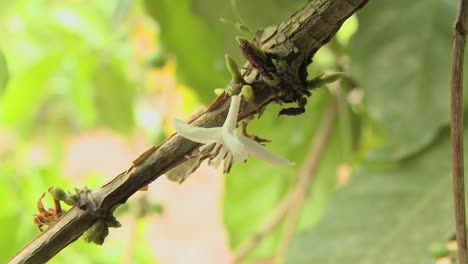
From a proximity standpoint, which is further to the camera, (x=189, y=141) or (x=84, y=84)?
(x=84, y=84)

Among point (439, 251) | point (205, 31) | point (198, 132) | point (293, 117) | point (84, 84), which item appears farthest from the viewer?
point (84, 84)

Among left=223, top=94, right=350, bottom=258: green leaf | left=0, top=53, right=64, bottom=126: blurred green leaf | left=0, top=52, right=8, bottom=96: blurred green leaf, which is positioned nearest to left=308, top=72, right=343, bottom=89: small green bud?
left=0, top=52, right=8, bottom=96: blurred green leaf

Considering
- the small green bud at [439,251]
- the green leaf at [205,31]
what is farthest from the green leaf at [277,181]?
the small green bud at [439,251]

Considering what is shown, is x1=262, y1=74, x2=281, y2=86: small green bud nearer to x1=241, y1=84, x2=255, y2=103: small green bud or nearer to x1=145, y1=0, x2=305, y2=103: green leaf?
x1=241, y1=84, x2=255, y2=103: small green bud

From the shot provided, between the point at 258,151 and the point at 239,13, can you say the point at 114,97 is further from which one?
the point at 258,151

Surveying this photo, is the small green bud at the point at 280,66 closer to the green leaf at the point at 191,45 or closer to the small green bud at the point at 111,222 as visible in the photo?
the small green bud at the point at 111,222

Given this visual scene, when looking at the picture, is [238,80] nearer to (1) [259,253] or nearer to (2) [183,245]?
(1) [259,253]

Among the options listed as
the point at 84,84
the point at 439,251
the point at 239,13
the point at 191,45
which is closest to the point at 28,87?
the point at 84,84

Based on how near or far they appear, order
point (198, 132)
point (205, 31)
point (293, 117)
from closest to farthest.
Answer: point (198, 132), point (205, 31), point (293, 117)
